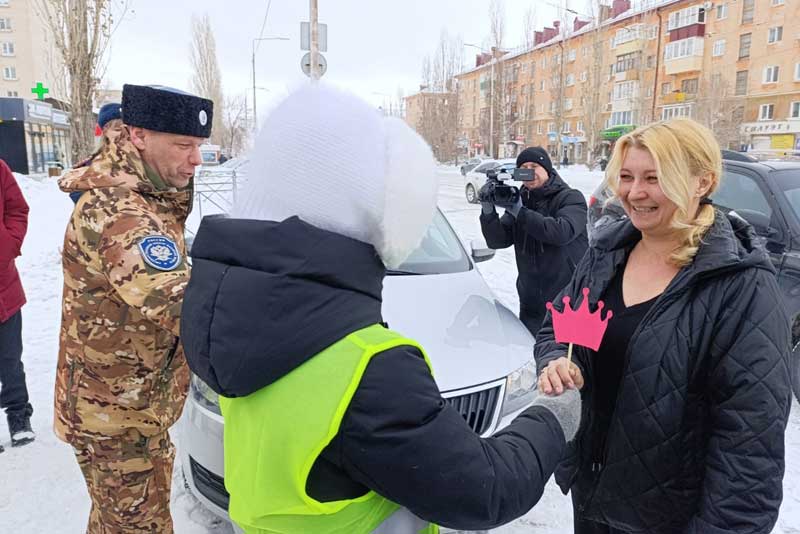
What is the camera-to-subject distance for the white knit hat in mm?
896

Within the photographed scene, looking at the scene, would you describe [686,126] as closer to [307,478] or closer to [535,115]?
[307,478]

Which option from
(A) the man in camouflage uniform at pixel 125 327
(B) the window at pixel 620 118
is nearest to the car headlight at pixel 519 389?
(A) the man in camouflage uniform at pixel 125 327

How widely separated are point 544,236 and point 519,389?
1201 mm

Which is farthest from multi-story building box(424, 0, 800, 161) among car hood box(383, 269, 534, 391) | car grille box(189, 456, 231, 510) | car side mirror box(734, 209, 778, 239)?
car grille box(189, 456, 231, 510)

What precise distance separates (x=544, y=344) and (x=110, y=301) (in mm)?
1477

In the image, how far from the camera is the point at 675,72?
4056cm

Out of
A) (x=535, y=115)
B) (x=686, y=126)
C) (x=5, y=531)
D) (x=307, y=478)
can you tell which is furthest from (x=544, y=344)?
(x=535, y=115)

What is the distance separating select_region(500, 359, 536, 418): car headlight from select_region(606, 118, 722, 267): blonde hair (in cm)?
126

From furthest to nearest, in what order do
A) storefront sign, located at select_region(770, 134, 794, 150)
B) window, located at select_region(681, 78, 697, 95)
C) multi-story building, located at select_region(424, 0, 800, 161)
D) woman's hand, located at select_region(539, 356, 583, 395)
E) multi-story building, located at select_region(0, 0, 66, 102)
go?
multi-story building, located at select_region(0, 0, 66, 102) < window, located at select_region(681, 78, 697, 95) < multi-story building, located at select_region(424, 0, 800, 161) < storefront sign, located at select_region(770, 134, 794, 150) < woman's hand, located at select_region(539, 356, 583, 395)

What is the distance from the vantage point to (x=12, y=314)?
3.29m

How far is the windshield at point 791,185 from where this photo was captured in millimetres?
4121

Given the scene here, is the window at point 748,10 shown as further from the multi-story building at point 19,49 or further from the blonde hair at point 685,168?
the multi-story building at point 19,49

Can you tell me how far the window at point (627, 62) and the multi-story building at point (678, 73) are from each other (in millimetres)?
81

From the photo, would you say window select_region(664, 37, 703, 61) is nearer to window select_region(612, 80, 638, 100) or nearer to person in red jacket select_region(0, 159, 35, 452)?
window select_region(612, 80, 638, 100)
